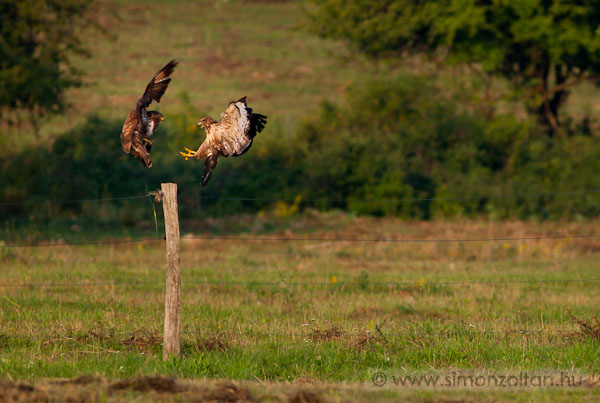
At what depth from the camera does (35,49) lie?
26141 millimetres

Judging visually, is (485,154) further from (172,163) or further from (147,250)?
(147,250)

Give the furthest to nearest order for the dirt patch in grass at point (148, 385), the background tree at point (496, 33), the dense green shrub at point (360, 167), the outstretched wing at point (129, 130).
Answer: the background tree at point (496, 33)
the dense green shrub at point (360, 167)
the outstretched wing at point (129, 130)
the dirt patch in grass at point (148, 385)

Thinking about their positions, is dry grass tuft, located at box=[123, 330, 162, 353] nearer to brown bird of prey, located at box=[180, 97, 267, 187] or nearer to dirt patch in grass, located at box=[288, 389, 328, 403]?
brown bird of prey, located at box=[180, 97, 267, 187]

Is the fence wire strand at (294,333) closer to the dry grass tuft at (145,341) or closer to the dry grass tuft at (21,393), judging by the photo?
the dry grass tuft at (145,341)

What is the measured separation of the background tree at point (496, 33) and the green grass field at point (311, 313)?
8906mm

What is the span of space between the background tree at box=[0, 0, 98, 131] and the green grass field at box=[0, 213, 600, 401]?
757cm

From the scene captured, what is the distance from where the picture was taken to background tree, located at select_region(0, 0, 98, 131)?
23578 mm

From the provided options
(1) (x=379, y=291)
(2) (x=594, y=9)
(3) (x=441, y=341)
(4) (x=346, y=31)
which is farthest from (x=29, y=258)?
(2) (x=594, y=9)

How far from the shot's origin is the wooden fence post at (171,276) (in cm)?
845

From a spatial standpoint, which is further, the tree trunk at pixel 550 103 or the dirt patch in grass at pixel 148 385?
the tree trunk at pixel 550 103

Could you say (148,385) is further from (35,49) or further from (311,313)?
(35,49)

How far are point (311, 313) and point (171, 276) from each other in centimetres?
365

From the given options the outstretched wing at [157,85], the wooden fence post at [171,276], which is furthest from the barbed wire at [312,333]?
the outstretched wing at [157,85]

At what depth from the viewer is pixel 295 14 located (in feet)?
213
